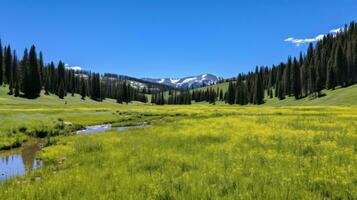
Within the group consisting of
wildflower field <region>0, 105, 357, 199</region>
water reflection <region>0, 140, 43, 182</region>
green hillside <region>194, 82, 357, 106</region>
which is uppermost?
green hillside <region>194, 82, 357, 106</region>

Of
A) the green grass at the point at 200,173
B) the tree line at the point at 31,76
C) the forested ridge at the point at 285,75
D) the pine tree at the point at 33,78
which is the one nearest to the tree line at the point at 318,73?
the forested ridge at the point at 285,75

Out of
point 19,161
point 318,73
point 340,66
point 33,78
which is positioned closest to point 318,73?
point 318,73

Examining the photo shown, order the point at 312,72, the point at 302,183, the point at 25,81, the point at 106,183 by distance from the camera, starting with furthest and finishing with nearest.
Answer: the point at 312,72, the point at 25,81, the point at 106,183, the point at 302,183

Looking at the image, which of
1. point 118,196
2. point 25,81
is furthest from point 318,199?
point 25,81

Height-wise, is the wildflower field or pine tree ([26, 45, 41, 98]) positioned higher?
pine tree ([26, 45, 41, 98])

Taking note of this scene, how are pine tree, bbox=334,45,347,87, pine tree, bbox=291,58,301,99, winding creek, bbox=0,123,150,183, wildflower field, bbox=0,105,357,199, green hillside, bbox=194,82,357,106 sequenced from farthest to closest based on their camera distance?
1. pine tree, bbox=291,58,301,99
2. pine tree, bbox=334,45,347,87
3. green hillside, bbox=194,82,357,106
4. winding creek, bbox=0,123,150,183
5. wildflower field, bbox=0,105,357,199

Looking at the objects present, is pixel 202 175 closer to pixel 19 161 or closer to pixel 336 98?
pixel 19 161

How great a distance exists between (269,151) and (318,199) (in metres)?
7.06

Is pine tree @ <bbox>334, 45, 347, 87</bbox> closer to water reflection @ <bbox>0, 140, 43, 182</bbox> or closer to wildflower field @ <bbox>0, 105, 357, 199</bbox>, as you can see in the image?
wildflower field @ <bbox>0, 105, 357, 199</bbox>

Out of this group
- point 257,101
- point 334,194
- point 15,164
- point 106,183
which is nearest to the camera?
point 334,194

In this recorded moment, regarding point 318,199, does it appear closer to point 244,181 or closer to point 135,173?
point 244,181

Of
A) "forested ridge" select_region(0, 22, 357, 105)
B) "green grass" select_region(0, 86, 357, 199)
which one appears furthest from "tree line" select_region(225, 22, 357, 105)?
"green grass" select_region(0, 86, 357, 199)

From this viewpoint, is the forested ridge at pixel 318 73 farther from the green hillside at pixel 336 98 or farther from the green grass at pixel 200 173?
the green grass at pixel 200 173

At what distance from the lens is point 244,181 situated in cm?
1053
